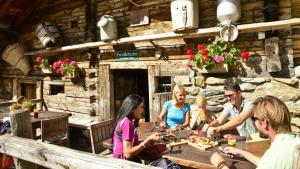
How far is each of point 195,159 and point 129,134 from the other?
2.59 feet

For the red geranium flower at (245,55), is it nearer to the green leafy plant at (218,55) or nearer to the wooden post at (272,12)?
the green leafy plant at (218,55)

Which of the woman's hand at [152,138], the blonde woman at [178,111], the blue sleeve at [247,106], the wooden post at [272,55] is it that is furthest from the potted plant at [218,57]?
the woman's hand at [152,138]

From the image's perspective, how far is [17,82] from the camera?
1080cm

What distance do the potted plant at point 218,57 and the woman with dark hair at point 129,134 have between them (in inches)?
91.9

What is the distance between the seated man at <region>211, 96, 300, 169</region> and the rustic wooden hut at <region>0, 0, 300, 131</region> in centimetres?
273

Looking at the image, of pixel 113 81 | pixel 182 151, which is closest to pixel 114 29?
pixel 113 81

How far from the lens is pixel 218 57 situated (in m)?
5.25

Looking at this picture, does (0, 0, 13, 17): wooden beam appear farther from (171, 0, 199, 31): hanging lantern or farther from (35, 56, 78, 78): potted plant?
(171, 0, 199, 31): hanging lantern

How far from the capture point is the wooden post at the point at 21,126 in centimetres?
356

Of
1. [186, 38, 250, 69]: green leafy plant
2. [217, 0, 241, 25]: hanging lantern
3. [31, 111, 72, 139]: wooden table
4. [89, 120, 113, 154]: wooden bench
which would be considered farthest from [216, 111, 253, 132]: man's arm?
[31, 111, 72, 139]: wooden table

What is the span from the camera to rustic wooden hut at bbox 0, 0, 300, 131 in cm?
494

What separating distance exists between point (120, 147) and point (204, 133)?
1.20 m

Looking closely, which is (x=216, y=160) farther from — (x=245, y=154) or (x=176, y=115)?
(x=176, y=115)

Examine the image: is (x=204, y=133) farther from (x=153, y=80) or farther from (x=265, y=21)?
(x=153, y=80)
